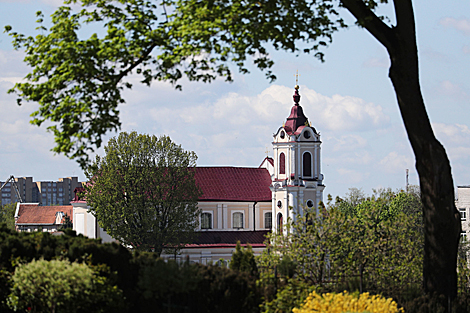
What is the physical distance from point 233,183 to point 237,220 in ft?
12.8

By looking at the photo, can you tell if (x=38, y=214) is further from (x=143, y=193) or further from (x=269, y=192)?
(x=143, y=193)

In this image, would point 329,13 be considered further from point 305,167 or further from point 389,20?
point 305,167

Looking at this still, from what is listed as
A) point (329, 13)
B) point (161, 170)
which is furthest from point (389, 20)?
point (161, 170)

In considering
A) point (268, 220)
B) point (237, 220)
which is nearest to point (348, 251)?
point (237, 220)

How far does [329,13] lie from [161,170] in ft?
133

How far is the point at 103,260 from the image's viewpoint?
12.5 metres

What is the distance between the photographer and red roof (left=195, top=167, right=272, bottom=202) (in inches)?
2537

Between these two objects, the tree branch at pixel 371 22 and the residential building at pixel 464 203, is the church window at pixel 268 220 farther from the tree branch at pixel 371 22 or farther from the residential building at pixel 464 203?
the tree branch at pixel 371 22

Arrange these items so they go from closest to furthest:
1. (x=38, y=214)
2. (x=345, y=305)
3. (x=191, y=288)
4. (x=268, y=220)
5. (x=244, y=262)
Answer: (x=345, y=305)
(x=191, y=288)
(x=244, y=262)
(x=268, y=220)
(x=38, y=214)

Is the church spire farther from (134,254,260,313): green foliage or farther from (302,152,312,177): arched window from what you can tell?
(134,254,260,313): green foliage

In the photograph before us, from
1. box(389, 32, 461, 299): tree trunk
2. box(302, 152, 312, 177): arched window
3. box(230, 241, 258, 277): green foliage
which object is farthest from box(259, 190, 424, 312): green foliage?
box(302, 152, 312, 177): arched window

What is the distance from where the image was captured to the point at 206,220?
63.3 m

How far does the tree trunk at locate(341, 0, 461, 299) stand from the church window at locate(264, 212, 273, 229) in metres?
51.2

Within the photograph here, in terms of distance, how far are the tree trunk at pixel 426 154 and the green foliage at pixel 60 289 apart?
21.3 feet
